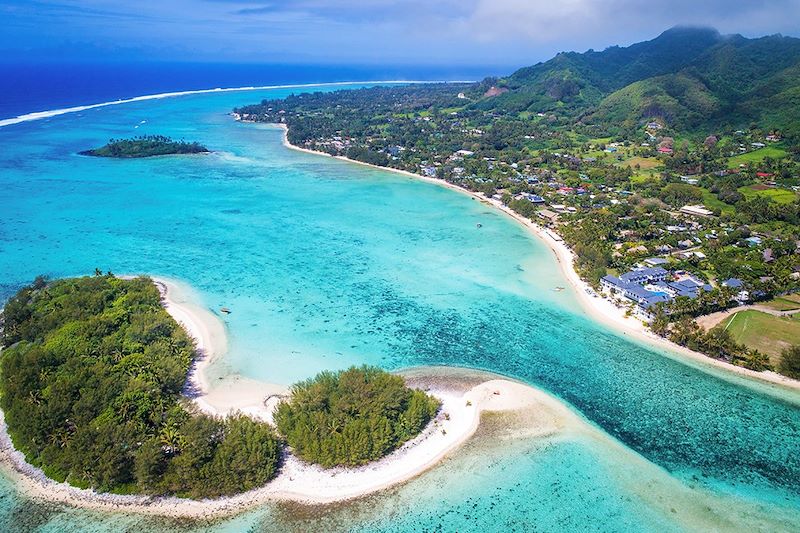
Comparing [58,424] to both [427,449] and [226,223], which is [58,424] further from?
[226,223]

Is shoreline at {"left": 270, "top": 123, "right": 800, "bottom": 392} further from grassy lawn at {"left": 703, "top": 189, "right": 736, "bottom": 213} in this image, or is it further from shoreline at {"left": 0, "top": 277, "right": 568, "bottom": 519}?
grassy lawn at {"left": 703, "top": 189, "right": 736, "bottom": 213}

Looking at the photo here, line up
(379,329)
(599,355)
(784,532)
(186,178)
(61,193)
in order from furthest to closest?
(186,178) → (61,193) → (379,329) → (599,355) → (784,532)

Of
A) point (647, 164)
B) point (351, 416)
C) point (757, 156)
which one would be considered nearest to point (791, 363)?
point (351, 416)

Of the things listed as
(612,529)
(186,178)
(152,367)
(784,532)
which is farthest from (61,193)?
(784,532)

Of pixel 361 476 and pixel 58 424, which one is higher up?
pixel 58 424

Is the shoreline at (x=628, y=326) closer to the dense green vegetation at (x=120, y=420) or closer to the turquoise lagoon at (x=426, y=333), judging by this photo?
the turquoise lagoon at (x=426, y=333)

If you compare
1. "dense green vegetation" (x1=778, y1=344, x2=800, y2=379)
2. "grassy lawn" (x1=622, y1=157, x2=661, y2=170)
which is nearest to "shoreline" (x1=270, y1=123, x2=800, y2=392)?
"dense green vegetation" (x1=778, y1=344, x2=800, y2=379)

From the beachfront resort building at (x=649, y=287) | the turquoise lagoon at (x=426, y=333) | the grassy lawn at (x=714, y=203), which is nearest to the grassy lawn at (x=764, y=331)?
the beachfront resort building at (x=649, y=287)
